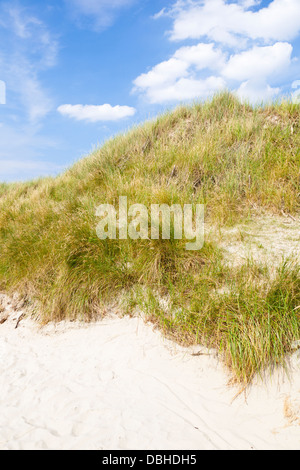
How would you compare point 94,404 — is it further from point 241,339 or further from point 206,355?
point 241,339

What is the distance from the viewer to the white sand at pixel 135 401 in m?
2.54

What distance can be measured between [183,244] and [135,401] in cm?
193

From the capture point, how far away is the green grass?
10.4 feet

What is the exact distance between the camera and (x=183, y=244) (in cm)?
416

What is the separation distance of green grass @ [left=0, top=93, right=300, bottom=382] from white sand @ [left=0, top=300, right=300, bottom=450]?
9.3 inches

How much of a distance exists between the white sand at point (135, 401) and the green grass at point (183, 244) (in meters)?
0.24

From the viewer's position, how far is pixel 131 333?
371 centimetres

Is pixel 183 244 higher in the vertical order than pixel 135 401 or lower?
higher

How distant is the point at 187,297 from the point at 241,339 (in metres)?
0.83

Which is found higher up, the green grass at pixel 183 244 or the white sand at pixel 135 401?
the green grass at pixel 183 244

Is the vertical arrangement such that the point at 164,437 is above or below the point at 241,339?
below
